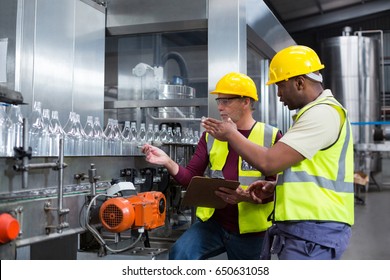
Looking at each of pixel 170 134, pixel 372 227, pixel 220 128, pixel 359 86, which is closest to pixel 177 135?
pixel 170 134

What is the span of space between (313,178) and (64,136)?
3.73ft

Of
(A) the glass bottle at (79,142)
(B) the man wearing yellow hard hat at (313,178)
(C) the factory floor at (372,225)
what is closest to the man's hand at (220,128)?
(B) the man wearing yellow hard hat at (313,178)

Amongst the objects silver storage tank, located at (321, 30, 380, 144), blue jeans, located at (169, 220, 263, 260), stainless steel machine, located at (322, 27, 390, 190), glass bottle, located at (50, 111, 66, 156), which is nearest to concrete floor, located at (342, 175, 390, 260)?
stainless steel machine, located at (322, 27, 390, 190)

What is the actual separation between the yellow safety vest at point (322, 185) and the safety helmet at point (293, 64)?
153 mm

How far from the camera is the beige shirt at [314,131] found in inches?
59.4

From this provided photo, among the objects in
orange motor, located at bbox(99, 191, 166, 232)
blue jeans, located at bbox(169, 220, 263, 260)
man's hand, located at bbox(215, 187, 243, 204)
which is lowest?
blue jeans, located at bbox(169, 220, 263, 260)

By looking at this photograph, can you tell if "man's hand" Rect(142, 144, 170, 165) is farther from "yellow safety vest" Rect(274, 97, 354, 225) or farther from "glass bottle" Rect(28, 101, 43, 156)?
"yellow safety vest" Rect(274, 97, 354, 225)

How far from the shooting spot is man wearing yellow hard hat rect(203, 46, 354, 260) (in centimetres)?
152

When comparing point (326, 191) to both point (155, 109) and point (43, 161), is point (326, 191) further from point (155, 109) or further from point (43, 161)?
point (155, 109)

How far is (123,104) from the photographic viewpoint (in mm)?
3262

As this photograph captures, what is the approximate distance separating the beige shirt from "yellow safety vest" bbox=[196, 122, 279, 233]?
0.57 metres

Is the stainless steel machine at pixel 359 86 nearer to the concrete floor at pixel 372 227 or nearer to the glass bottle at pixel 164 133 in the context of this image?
the concrete floor at pixel 372 227

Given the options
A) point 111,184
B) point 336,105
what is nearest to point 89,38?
point 111,184

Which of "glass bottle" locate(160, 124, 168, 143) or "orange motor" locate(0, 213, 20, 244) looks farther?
"glass bottle" locate(160, 124, 168, 143)
